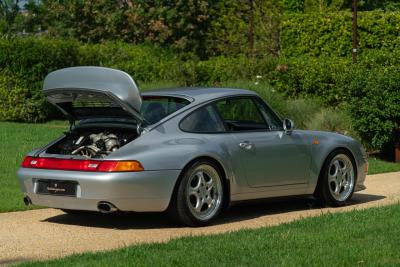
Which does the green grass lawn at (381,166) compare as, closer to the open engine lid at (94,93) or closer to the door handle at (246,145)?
the door handle at (246,145)

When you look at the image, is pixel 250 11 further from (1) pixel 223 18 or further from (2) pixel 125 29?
(2) pixel 125 29

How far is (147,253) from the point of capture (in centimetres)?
781

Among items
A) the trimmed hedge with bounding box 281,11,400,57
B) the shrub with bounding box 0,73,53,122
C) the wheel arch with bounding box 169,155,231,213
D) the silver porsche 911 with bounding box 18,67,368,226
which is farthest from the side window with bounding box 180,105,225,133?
the trimmed hedge with bounding box 281,11,400,57

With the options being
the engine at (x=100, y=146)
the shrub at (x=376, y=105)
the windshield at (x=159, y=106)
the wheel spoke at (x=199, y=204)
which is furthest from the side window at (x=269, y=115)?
the shrub at (x=376, y=105)

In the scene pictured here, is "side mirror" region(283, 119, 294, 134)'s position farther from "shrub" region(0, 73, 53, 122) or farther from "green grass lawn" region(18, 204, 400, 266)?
"shrub" region(0, 73, 53, 122)

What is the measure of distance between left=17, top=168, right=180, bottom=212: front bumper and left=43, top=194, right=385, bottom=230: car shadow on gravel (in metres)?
0.41

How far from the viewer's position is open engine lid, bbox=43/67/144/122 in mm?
9492

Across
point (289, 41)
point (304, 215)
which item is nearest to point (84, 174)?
point (304, 215)

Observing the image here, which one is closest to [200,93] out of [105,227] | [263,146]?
[263,146]

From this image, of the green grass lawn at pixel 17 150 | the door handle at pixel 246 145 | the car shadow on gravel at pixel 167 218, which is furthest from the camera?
the green grass lawn at pixel 17 150

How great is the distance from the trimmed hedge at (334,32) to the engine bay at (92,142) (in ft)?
57.2

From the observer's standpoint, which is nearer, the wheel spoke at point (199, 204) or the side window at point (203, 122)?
the wheel spoke at point (199, 204)

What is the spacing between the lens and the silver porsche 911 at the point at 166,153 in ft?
30.6

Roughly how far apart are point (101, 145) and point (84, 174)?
0.58 m
